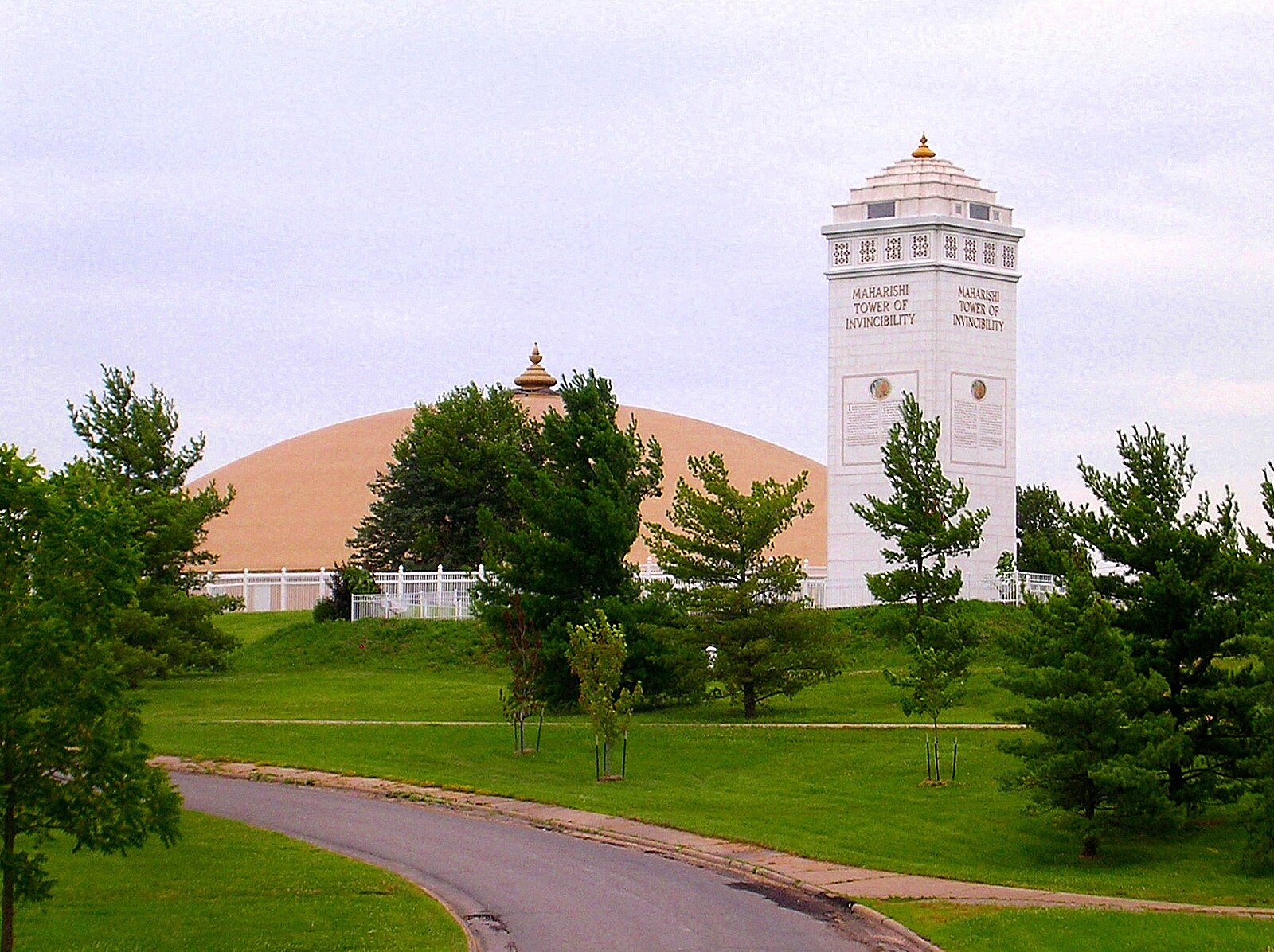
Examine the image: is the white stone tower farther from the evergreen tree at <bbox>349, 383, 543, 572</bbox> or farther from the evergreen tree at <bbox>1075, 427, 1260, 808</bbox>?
the evergreen tree at <bbox>1075, 427, 1260, 808</bbox>

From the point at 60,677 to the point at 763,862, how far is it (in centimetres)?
845

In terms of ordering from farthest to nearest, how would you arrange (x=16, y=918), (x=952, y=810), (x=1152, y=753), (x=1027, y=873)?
1. (x=952, y=810)
2. (x=1152, y=753)
3. (x=1027, y=873)
4. (x=16, y=918)

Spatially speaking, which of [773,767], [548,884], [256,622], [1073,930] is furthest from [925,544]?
[256,622]

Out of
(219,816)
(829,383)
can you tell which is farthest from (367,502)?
(219,816)

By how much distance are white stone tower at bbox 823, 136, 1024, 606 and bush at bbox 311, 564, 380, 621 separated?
13.1 metres

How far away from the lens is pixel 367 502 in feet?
273

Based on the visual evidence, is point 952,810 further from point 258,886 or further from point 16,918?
point 16,918

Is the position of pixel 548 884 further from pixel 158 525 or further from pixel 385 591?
pixel 385 591

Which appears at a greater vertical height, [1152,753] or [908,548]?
[908,548]

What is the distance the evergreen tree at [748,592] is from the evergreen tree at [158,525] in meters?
10.6

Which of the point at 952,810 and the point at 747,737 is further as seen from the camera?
the point at 747,737

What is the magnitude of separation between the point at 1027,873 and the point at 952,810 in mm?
3356

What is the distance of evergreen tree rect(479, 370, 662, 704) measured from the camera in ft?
127

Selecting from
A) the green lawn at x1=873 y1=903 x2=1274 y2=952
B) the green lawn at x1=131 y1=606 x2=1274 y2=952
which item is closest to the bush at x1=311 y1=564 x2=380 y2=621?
the green lawn at x1=131 y1=606 x2=1274 y2=952
